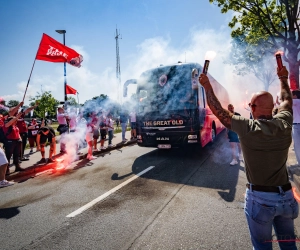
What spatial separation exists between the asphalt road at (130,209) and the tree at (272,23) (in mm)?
8743

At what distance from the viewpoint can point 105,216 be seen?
3.61 meters

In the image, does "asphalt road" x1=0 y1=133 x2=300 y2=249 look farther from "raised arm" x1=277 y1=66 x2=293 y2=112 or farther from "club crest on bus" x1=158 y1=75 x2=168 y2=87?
"club crest on bus" x1=158 y1=75 x2=168 y2=87

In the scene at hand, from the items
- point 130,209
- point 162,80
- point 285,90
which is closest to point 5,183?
point 130,209

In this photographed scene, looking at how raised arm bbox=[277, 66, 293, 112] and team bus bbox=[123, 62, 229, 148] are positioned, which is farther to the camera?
team bus bbox=[123, 62, 229, 148]

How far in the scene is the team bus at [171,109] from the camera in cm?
726

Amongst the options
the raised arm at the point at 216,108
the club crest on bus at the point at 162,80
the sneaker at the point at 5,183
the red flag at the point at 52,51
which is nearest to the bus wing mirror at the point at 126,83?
the club crest on bus at the point at 162,80

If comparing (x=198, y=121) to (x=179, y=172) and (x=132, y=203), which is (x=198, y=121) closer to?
(x=179, y=172)

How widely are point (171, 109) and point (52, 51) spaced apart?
4952 millimetres

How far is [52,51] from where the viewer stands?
7793mm

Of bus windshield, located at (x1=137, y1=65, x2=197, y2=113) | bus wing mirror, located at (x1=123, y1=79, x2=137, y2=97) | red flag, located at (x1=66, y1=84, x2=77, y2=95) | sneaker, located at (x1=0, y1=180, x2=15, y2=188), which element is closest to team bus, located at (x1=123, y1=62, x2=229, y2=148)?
bus windshield, located at (x1=137, y1=65, x2=197, y2=113)

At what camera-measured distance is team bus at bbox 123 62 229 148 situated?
7262 millimetres

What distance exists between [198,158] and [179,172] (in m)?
1.77

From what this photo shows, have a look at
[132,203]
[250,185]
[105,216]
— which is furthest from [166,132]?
[250,185]

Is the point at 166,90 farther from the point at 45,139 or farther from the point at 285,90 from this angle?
the point at 285,90
